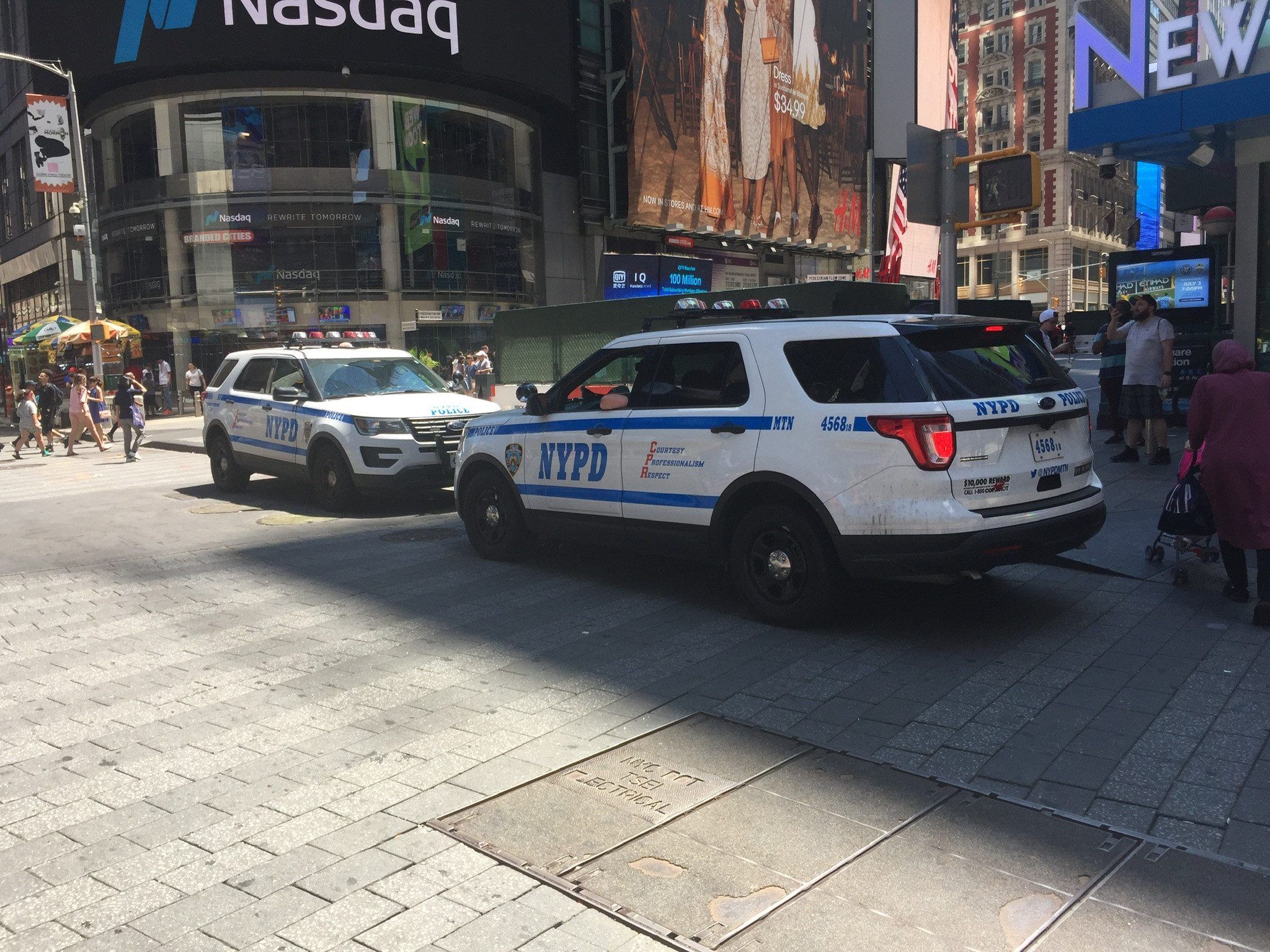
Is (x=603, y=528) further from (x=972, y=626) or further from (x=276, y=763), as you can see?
(x=276, y=763)

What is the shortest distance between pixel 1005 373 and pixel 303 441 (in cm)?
868

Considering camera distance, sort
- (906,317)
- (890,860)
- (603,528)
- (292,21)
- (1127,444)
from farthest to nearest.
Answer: (292,21) < (1127,444) < (603,528) < (906,317) < (890,860)

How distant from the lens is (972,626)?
6.57 metres

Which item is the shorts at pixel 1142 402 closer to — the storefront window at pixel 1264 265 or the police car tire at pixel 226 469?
the storefront window at pixel 1264 265

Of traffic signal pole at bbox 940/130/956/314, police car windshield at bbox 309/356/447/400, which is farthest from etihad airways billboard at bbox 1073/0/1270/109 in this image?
police car windshield at bbox 309/356/447/400

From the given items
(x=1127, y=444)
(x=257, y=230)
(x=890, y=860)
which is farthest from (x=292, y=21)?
(x=890, y=860)

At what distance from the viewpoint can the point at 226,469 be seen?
14398 mm

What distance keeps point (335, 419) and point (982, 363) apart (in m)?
7.86

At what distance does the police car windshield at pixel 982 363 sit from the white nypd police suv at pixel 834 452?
1cm

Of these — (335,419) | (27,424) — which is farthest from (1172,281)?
(27,424)

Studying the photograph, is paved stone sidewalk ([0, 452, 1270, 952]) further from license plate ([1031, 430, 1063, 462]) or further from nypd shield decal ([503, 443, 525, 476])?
license plate ([1031, 430, 1063, 462])

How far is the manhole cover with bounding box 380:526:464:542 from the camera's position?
1039 centimetres

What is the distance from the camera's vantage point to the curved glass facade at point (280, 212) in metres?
35.8

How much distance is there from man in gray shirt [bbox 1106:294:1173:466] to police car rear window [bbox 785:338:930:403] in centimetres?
617
